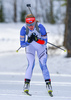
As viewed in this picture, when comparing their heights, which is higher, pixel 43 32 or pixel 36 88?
pixel 43 32

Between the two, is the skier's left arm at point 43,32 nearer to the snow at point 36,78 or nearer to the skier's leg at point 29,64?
the skier's leg at point 29,64

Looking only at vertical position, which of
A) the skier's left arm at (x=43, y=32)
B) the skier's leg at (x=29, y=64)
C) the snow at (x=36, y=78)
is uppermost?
the skier's left arm at (x=43, y=32)

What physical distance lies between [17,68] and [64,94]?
4.77 m

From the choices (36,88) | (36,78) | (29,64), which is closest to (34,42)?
(29,64)

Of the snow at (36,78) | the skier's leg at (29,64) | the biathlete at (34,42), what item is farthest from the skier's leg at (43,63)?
the snow at (36,78)

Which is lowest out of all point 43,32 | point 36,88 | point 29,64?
point 36,88

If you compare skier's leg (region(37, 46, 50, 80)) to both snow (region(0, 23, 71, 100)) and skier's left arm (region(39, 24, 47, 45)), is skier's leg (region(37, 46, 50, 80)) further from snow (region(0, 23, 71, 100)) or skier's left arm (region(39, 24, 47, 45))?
snow (region(0, 23, 71, 100))

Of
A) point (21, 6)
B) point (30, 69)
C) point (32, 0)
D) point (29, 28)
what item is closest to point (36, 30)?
point (29, 28)

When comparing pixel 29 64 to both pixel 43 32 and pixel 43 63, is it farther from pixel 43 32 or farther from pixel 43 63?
pixel 43 32

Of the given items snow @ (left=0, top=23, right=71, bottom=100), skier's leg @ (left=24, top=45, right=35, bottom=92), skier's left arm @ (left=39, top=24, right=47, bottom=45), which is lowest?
snow @ (left=0, top=23, right=71, bottom=100)

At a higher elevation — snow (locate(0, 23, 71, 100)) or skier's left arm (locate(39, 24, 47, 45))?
skier's left arm (locate(39, 24, 47, 45))

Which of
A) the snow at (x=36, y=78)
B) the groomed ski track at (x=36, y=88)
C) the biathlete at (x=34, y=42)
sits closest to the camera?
the groomed ski track at (x=36, y=88)

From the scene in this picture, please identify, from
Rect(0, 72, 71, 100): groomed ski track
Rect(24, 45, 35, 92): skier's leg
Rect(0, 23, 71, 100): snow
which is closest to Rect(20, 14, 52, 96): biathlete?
Rect(24, 45, 35, 92): skier's leg

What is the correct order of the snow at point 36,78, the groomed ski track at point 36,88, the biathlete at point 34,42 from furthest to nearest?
the snow at point 36,78, the biathlete at point 34,42, the groomed ski track at point 36,88
